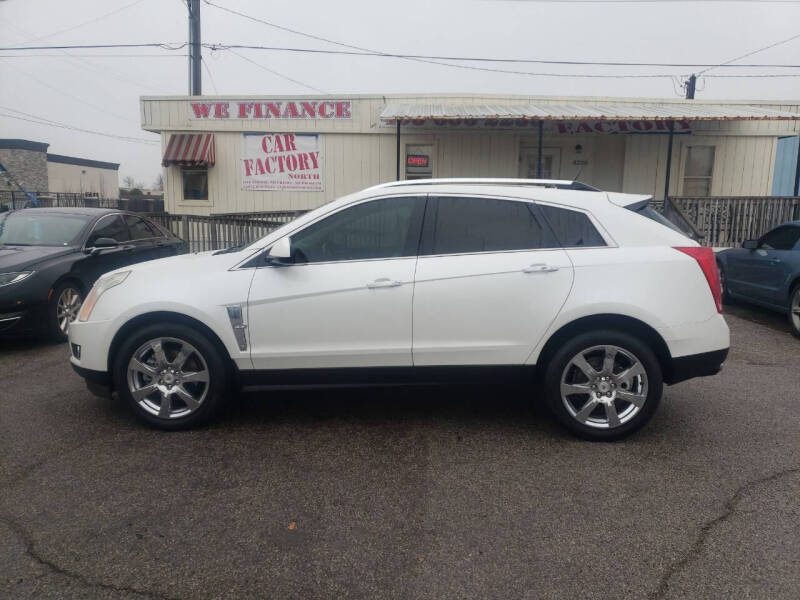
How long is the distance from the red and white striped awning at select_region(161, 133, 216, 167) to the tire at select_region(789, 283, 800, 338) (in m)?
13.2

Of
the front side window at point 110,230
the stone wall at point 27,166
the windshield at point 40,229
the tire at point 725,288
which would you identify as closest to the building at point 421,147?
the tire at point 725,288

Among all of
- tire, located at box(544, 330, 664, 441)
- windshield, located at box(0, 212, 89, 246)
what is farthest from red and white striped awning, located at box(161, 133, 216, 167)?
tire, located at box(544, 330, 664, 441)

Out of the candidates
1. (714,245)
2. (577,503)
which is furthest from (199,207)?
(577,503)

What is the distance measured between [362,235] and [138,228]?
5.82 m

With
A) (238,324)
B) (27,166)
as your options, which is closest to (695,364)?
(238,324)

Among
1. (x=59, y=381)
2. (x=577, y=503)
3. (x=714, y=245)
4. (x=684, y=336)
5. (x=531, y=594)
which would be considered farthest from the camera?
(x=714, y=245)

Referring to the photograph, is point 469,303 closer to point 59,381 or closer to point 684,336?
point 684,336

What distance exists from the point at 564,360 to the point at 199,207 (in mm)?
14401

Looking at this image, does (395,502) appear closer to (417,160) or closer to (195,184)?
(417,160)

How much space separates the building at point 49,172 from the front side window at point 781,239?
36.1m

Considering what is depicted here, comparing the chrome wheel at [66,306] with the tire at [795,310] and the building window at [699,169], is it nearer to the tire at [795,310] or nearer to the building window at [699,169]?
the tire at [795,310]

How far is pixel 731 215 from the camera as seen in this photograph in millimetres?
13539

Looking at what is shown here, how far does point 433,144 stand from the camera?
618 inches

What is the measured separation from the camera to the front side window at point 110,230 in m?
7.81
